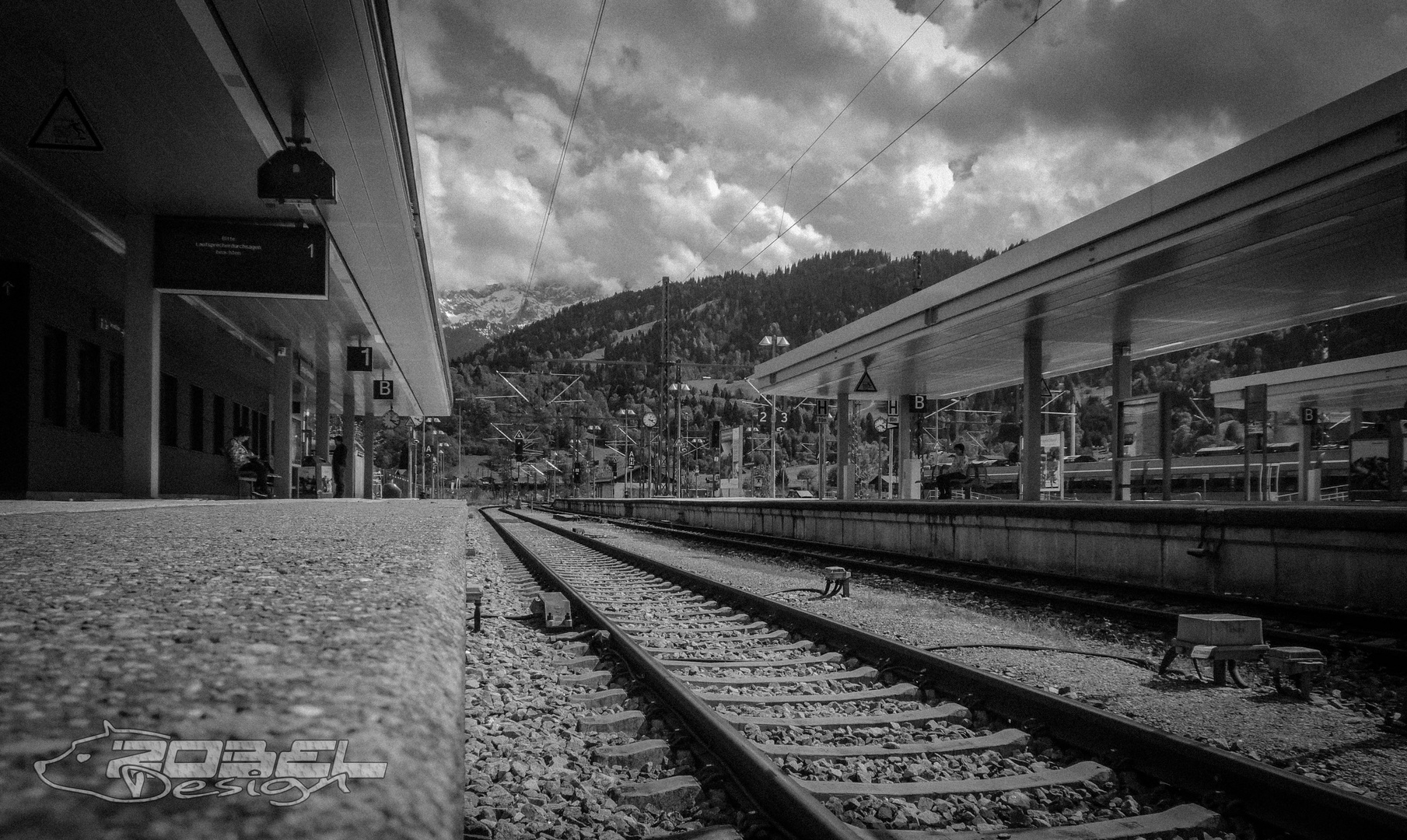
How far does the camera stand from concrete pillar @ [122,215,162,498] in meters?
15.0

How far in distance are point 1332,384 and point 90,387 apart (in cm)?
2815

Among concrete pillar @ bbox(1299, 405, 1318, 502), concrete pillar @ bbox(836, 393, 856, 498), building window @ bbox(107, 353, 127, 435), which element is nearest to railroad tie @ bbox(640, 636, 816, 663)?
building window @ bbox(107, 353, 127, 435)

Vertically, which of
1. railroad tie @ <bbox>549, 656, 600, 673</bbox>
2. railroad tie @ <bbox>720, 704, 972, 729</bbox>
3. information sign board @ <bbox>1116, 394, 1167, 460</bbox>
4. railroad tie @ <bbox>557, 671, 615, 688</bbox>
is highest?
information sign board @ <bbox>1116, 394, 1167, 460</bbox>

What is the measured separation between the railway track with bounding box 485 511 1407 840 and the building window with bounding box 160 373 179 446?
21.4m

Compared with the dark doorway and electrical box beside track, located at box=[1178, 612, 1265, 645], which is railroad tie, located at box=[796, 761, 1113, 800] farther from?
the dark doorway

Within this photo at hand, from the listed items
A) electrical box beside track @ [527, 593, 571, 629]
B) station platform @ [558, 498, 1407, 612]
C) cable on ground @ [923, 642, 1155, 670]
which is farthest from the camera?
station platform @ [558, 498, 1407, 612]

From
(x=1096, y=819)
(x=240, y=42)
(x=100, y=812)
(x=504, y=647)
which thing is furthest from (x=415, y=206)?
(x=100, y=812)

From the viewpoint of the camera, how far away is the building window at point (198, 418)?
26203mm

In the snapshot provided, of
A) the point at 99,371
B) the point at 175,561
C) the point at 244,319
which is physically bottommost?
the point at 175,561

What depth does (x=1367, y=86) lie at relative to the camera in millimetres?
9812

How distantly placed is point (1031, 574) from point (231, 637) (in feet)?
39.5

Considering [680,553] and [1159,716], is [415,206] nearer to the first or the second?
[680,553]

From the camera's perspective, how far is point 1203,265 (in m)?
14.8

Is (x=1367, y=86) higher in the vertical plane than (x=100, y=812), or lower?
higher
